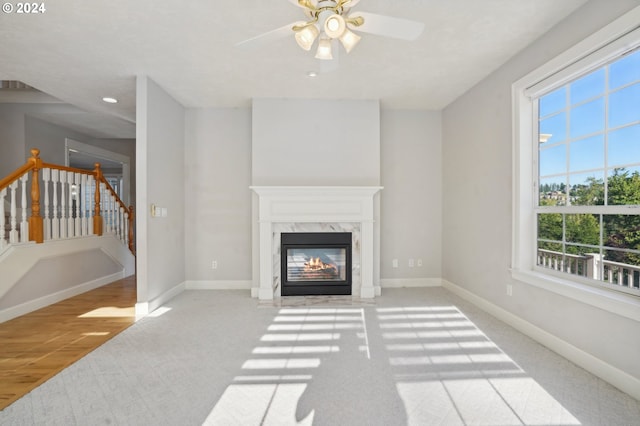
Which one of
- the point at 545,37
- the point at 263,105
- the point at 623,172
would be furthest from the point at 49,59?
the point at 623,172

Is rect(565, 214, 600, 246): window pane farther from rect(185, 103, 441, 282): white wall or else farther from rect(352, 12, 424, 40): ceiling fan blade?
rect(185, 103, 441, 282): white wall

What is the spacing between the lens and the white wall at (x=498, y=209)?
2141mm

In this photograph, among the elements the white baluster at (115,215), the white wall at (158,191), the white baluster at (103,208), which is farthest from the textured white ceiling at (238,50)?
the white baluster at (115,215)

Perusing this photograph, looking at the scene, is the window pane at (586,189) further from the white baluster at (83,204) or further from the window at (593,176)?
the white baluster at (83,204)

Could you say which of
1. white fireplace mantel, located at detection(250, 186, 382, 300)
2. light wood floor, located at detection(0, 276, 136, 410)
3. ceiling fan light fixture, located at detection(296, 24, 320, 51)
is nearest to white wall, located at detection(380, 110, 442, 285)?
white fireplace mantel, located at detection(250, 186, 382, 300)

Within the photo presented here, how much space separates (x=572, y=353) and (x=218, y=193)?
434 cm

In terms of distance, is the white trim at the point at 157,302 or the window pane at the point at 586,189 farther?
the white trim at the point at 157,302

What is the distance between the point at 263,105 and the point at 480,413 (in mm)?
3957

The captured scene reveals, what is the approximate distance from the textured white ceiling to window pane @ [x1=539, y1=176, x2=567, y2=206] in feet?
4.18

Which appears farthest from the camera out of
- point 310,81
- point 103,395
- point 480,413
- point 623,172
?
point 310,81

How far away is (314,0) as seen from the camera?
2.00 m

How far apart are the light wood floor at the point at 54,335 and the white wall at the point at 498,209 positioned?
3796 millimetres

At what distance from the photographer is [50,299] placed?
381 centimetres

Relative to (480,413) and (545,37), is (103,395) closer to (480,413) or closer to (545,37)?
(480,413)
